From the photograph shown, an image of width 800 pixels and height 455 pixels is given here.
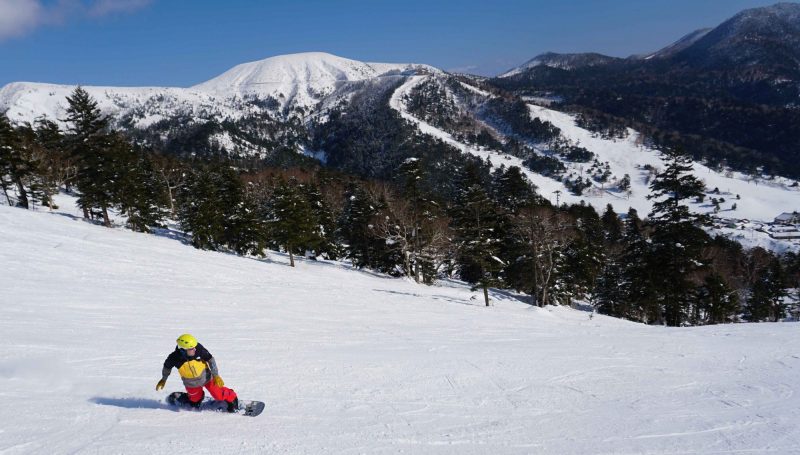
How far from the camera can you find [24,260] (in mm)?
18984

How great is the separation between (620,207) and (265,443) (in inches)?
7001

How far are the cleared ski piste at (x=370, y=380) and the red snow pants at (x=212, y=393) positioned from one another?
0.27m

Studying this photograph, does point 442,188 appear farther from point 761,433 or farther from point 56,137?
point 761,433

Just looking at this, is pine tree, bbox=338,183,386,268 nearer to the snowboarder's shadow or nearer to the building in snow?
the snowboarder's shadow

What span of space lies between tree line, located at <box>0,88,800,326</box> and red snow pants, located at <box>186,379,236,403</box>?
22.0 metres

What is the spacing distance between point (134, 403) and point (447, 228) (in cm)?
3731

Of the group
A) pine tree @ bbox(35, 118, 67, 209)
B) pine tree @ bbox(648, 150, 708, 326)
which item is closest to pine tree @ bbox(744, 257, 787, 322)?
pine tree @ bbox(648, 150, 708, 326)

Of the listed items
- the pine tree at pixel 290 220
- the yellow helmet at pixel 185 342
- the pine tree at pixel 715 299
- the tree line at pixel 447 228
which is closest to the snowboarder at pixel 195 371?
the yellow helmet at pixel 185 342

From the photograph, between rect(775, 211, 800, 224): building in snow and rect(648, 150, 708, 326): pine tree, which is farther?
rect(775, 211, 800, 224): building in snow

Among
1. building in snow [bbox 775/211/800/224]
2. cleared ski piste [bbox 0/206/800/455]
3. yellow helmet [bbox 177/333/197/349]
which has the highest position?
building in snow [bbox 775/211/800/224]

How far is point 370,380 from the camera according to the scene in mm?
8805

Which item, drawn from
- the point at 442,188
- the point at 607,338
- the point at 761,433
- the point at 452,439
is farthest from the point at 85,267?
the point at 442,188

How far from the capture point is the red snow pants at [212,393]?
21.8 ft

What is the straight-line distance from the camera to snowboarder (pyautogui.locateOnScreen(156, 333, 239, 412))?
21.0ft
